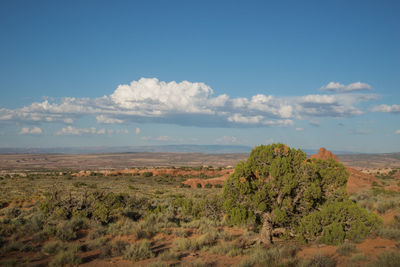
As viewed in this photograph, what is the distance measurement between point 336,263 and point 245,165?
14.2 ft

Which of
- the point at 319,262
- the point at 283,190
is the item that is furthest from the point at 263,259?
the point at 283,190

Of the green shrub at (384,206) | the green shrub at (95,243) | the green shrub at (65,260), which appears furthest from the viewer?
the green shrub at (384,206)

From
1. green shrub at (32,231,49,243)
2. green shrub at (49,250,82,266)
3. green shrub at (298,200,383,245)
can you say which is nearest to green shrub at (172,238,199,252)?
green shrub at (49,250,82,266)

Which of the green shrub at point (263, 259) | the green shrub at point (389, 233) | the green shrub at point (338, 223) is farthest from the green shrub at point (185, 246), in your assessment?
the green shrub at point (389, 233)

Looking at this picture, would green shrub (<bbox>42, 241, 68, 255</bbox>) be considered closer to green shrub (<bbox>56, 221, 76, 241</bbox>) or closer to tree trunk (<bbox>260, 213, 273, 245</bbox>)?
green shrub (<bbox>56, 221, 76, 241</bbox>)

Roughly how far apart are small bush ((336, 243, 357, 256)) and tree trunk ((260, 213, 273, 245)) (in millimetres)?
2320

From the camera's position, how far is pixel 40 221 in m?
11.8

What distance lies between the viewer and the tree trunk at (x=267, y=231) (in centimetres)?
1004

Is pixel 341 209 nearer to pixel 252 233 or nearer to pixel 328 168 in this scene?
pixel 328 168

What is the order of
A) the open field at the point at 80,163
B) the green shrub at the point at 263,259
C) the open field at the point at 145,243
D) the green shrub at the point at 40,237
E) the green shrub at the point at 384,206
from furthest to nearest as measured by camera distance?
the open field at the point at 80,163, the green shrub at the point at 384,206, the green shrub at the point at 40,237, the open field at the point at 145,243, the green shrub at the point at 263,259

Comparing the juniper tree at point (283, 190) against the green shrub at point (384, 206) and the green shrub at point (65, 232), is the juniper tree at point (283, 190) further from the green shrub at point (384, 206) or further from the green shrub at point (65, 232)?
the green shrub at point (384, 206)

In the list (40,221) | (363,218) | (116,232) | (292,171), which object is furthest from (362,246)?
(40,221)

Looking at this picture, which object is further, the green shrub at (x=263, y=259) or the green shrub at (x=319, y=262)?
the green shrub at (x=263, y=259)

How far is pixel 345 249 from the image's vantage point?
884 cm
